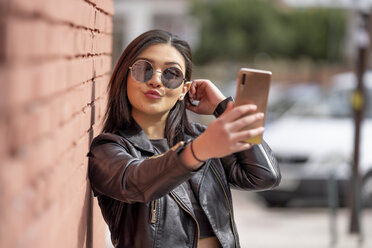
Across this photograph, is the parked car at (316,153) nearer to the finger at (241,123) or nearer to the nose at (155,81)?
the nose at (155,81)

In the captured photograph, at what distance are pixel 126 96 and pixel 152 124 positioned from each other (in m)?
0.16

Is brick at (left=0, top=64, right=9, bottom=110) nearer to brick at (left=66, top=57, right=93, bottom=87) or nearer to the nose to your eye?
brick at (left=66, top=57, right=93, bottom=87)

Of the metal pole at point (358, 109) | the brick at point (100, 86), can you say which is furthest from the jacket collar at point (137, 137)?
the metal pole at point (358, 109)

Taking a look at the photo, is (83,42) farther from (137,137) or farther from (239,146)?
(239,146)

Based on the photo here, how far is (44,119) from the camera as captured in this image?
180 cm

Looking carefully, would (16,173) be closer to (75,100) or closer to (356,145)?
(75,100)

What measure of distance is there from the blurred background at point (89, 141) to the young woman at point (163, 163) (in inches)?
6.1

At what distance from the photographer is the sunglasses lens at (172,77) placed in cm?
277

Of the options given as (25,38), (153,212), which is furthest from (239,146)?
(25,38)

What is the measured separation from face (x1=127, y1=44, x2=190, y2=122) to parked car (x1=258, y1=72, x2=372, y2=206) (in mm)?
6571

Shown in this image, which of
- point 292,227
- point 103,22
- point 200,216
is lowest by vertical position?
point 292,227

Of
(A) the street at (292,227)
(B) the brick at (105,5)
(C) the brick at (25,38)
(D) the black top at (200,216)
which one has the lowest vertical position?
(A) the street at (292,227)

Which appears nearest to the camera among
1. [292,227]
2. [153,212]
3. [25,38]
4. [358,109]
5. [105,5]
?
[25,38]

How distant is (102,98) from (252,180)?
4.35ft
